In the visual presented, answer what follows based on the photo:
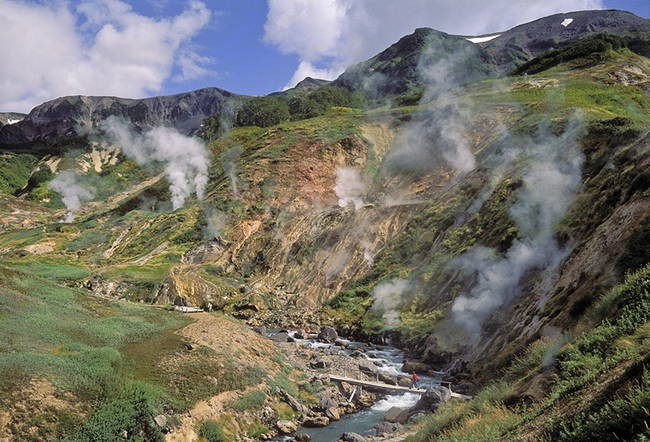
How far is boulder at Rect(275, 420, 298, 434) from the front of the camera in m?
17.2

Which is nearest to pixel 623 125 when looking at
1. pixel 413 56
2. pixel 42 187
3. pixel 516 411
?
pixel 516 411

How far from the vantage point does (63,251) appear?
52.3 metres

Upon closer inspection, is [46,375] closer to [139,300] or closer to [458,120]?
[139,300]

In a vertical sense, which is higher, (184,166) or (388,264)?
(184,166)

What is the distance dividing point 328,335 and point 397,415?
532 inches

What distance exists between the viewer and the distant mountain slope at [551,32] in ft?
455

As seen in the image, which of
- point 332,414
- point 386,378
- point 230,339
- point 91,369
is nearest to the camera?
point 91,369

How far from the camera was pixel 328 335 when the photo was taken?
31.0 meters

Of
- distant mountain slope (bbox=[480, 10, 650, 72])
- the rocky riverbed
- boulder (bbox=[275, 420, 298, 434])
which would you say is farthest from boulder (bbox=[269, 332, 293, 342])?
distant mountain slope (bbox=[480, 10, 650, 72])

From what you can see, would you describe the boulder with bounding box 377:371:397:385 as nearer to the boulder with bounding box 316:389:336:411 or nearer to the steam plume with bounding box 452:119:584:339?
the boulder with bounding box 316:389:336:411

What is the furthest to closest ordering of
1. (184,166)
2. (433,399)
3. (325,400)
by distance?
(184,166), (325,400), (433,399)

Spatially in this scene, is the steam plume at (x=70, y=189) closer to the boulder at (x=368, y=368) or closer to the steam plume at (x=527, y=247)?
the boulder at (x=368, y=368)

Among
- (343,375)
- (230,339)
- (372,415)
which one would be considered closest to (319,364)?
(343,375)

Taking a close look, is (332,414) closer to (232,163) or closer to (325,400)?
(325,400)
